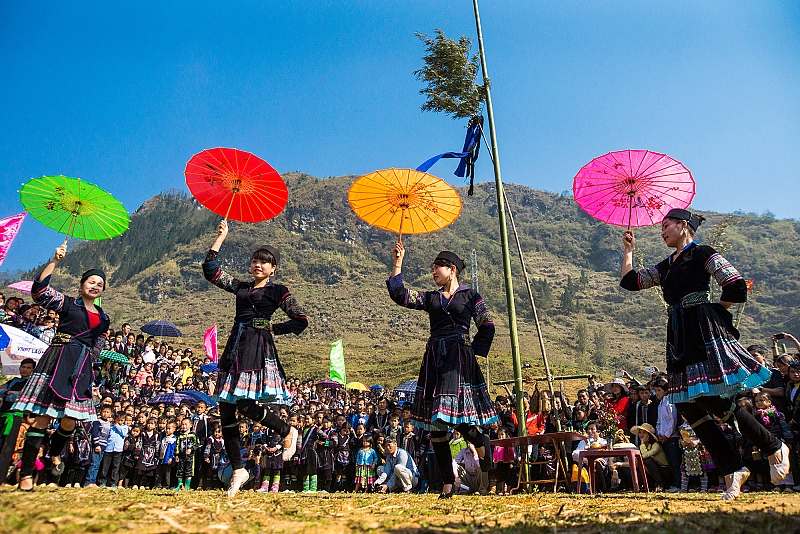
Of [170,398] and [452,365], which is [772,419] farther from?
[170,398]

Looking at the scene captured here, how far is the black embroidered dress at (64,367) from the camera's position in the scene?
550 centimetres

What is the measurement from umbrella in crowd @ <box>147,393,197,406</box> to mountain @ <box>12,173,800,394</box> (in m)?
38.5

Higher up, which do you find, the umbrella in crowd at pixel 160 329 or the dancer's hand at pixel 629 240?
the umbrella in crowd at pixel 160 329

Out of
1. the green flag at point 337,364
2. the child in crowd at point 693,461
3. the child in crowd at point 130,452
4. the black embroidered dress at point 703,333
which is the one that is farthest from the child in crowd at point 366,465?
the green flag at point 337,364

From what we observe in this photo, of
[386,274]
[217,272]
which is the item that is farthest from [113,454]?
[386,274]

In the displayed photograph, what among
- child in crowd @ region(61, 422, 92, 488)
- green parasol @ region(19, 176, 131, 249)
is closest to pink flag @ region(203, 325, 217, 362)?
child in crowd @ region(61, 422, 92, 488)

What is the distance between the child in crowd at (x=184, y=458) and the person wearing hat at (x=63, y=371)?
27.5 feet

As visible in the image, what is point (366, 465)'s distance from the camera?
12.7m

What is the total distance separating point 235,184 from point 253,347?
7.02 feet

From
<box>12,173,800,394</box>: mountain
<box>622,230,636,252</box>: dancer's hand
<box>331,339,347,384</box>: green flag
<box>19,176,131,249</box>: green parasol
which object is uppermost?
<box>12,173,800,394</box>: mountain

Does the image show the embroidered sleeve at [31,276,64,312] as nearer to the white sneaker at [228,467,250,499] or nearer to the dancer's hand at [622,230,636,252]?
the white sneaker at [228,467,250,499]

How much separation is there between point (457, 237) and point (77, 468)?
145 m

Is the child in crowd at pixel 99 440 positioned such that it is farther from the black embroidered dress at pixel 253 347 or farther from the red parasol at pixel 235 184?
the black embroidered dress at pixel 253 347

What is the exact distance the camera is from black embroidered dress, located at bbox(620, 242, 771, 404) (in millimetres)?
4500
